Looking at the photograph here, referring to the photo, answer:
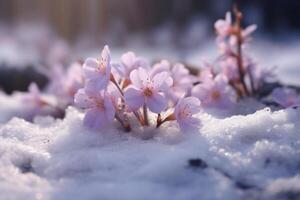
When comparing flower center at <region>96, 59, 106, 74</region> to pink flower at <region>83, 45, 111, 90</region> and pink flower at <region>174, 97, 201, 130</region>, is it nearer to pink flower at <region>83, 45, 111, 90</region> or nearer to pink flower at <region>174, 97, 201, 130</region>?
pink flower at <region>83, 45, 111, 90</region>

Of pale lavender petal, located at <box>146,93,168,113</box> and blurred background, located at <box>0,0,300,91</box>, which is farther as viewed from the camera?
blurred background, located at <box>0,0,300,91</box>

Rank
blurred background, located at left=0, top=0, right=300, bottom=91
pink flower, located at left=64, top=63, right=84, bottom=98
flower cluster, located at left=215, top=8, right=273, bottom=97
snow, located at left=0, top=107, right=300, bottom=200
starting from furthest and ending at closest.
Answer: blurred background, located at left=0, top=0, right=300, bottom=91 < pink flower, located at left=64, top=63, right=84, bottom=98 < flower cluster, located at left=215, top=8, right=273, bottom=97 < snow, located at left=0, top=107, right=300, bottom=200

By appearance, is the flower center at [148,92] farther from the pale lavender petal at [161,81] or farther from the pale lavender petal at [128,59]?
the pale lavender petal at [128,59]

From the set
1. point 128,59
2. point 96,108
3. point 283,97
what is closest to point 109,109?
point 96,108

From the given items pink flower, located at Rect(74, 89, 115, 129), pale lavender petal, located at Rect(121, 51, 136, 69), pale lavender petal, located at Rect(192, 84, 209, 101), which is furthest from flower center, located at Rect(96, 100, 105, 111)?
pale lavender petal, located at Rect(192, 84, 209, 101)

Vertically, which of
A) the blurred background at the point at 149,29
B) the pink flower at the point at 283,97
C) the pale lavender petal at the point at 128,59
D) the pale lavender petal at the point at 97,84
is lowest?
the pale lavender petal at the point at 97,84

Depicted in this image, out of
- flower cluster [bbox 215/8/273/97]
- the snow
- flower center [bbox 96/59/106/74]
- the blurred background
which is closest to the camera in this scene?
the snow

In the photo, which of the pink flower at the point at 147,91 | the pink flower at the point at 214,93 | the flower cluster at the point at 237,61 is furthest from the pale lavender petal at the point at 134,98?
the flower cluster at the point at 237,61
